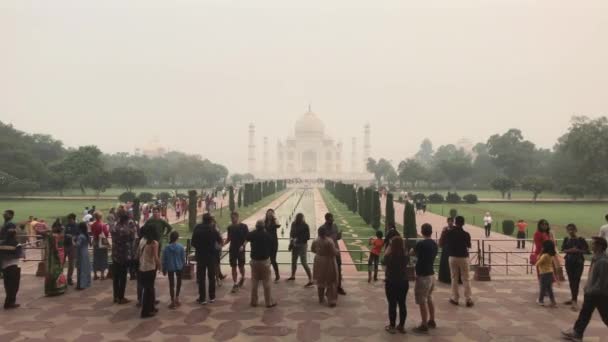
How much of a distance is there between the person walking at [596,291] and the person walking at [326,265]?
10.1ft

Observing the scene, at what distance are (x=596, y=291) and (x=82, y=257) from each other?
7.37 meters

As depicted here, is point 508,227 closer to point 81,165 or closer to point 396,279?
point 396,279

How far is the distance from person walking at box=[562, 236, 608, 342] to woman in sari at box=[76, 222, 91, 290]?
7.15m

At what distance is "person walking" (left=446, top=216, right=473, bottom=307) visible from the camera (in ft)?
23.7

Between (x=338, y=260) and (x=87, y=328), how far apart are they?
3732 mm

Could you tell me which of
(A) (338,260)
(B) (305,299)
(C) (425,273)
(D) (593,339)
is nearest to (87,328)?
(B) (305,299)

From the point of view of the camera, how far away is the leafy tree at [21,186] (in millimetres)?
38094

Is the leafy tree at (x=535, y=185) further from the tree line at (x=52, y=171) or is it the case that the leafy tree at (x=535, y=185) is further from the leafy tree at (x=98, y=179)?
the leafy tree at (x=98, y=179)

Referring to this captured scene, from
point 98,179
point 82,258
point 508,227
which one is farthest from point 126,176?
point 82,258

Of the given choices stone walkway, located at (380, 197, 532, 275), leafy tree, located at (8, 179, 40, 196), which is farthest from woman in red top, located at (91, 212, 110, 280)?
leafy tree, located at (8, 179, 40, 196)

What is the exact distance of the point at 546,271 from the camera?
7199 mm

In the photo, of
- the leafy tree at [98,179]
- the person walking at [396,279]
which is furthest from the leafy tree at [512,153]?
the person walking at [396,279]

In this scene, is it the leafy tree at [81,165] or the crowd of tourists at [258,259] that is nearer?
the crowd of tourists at [258,259]

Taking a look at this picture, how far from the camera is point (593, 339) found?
19.2ft
